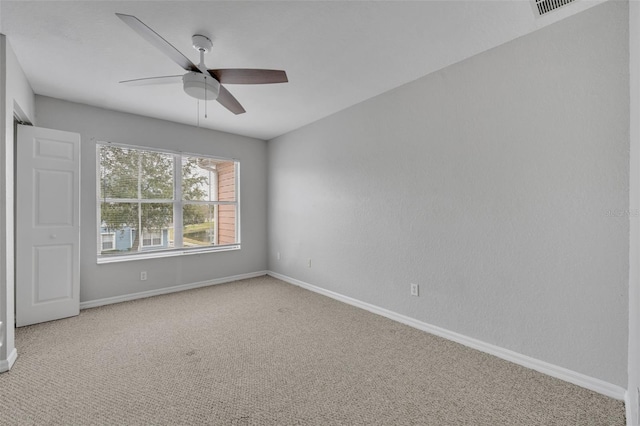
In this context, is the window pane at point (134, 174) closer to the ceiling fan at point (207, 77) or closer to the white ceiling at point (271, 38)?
the white ceiling at point (271, 38)

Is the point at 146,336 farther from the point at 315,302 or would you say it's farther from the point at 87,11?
the point at 87,11

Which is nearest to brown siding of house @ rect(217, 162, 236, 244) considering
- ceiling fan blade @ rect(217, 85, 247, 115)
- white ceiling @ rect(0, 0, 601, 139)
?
white ceiling @ rect(0, 0, 601, 139)

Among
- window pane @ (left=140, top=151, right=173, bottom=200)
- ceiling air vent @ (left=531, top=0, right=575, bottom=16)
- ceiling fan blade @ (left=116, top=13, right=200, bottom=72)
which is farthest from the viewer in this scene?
window pane @ (left=140, top=151, right=173, bottom=200)

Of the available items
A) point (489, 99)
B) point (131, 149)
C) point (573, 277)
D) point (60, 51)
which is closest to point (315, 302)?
point (573, 277)

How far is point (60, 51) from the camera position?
2.25m

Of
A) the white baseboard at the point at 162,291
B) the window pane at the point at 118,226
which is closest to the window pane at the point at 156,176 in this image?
the window pane at the point at 118,226

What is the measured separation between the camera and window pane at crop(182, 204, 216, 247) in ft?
13.8

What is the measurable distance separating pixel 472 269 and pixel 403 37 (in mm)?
1962

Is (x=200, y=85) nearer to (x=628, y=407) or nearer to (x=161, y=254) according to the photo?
(x=161, y=254)

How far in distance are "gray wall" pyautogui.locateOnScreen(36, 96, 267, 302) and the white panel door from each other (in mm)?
337

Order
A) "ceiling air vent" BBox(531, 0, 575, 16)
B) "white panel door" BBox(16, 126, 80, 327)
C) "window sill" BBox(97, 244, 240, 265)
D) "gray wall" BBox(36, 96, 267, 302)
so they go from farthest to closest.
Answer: "window sill" BBox(97, 244, 240, 265) → "gray wall" BBox(36, 96, 267, 302) → "white panel door" BBox(16, 126, 80, 327) → "ceiling air vent" BBox(531, 0, 575, 16)

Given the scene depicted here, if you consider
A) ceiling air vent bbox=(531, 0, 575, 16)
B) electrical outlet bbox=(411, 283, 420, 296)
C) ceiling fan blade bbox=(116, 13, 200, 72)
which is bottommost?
electrical outlet bbox=(411, 283, 420, 296)

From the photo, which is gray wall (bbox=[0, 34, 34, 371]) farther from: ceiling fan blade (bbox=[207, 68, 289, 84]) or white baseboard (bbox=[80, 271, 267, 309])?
ceiling fan blade (bbox=[207, 68, 289, 84])

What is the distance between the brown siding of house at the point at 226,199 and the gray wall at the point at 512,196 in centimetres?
226
